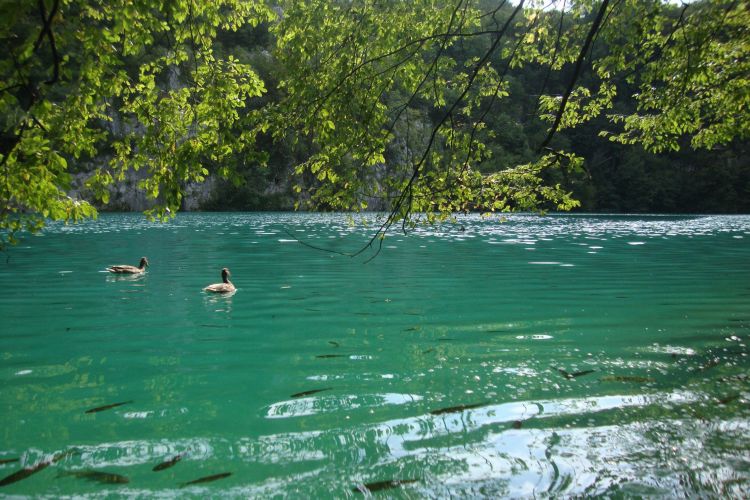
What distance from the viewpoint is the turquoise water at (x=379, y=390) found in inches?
175

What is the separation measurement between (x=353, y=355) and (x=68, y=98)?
4916 mm

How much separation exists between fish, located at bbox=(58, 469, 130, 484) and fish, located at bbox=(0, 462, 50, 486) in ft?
0.79

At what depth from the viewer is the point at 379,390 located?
640 centimetres

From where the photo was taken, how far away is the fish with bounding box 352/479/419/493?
4246mm

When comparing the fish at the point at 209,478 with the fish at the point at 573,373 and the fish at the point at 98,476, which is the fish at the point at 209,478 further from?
the fish at the point at 573,373

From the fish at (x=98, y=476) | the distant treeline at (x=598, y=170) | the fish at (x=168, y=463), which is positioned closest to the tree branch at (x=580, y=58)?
the fish at (x=168, y=463)

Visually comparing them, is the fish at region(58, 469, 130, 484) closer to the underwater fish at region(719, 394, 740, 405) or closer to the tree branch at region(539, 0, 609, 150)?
the tree branch at region(539, 0, 609, 150)

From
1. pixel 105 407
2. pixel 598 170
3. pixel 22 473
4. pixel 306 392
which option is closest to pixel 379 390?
pixel 306 392

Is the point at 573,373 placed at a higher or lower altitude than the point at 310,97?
lower

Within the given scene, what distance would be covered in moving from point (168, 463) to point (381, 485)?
5.90ft

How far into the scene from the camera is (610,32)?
811 centimetres

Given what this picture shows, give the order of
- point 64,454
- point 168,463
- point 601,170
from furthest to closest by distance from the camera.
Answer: point 601,170 < point 64,454 < point 168,463

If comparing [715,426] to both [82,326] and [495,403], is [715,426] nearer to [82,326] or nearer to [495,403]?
[495,403]

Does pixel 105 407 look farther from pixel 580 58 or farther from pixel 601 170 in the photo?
pixel 601 170
